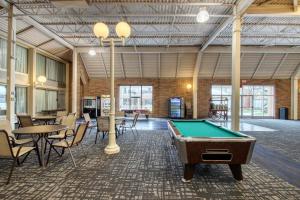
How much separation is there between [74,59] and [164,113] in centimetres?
692

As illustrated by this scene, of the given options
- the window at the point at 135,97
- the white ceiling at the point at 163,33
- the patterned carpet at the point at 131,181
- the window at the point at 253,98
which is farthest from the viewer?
the window at the point at 253,98

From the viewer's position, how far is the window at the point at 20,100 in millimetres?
8679

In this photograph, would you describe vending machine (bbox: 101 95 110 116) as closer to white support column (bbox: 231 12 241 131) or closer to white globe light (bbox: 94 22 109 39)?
white support column (bbox: 231 12 241 131)

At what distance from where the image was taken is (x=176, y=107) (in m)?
13.5

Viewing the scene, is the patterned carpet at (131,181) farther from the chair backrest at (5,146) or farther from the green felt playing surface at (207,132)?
the green felt playing surface at (207,132)

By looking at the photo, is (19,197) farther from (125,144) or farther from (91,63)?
(91,63)

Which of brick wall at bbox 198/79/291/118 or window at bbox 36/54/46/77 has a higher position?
window at bbox 36/54/46/77

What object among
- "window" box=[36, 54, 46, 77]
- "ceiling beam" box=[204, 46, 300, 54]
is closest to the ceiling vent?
"window" box=[36, 54, 46, 77]

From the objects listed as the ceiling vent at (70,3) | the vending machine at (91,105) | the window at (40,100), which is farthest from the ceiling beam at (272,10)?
the vending machine at (91,105)

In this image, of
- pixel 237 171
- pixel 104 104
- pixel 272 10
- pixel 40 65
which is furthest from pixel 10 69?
pixel 272 10

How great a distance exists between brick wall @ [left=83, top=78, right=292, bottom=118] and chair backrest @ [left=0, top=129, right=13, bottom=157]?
10830mm

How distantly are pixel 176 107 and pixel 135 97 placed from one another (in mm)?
3082

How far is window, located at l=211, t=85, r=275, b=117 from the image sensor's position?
14.4 meters

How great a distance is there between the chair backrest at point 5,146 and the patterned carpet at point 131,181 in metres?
0.42
